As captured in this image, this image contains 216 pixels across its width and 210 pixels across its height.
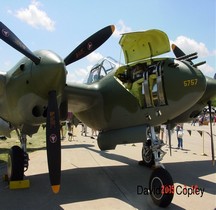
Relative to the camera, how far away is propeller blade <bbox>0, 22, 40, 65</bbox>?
641 centimetres

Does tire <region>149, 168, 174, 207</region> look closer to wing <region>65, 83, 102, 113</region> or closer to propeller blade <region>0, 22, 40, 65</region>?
wing <region>65, 83, 102, 113</region>

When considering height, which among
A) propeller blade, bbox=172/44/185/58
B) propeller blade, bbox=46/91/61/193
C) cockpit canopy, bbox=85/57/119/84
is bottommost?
propeller blade, bbox=46/91/61/193

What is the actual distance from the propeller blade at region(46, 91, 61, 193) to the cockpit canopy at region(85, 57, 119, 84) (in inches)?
110

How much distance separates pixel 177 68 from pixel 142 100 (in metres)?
1.29

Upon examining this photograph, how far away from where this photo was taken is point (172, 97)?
709 cm

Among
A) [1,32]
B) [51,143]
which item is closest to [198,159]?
[51,143]

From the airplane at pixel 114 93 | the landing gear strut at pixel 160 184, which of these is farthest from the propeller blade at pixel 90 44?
the landing gear strut at pixel 160 184

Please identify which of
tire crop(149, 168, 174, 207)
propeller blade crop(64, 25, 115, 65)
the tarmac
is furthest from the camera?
propeller blade crop(64, 25, 115, 65)

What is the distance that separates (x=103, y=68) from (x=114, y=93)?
132 cm

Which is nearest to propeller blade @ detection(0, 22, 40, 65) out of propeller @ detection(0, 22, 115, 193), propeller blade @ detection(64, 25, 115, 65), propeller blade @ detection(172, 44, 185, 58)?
propeller @ detection(0, 22, 115, 193)

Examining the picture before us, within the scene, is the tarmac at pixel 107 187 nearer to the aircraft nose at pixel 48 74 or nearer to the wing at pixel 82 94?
the wing at pixel 82 94

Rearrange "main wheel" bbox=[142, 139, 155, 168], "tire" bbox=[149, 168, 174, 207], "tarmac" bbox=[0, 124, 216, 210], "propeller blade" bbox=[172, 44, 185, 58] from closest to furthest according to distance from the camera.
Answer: "tire" bbox=[149, 168, 174, 207], "tarmac" bbox=[0, 124, 216, 210], "propeller blade" bbox=[172, 44, 185, 58], "main wheel" bbox=[142, 139, 155, 168]

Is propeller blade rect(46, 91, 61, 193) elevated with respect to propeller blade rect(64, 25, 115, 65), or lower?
lower

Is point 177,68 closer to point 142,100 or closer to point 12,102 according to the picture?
point 142,100
